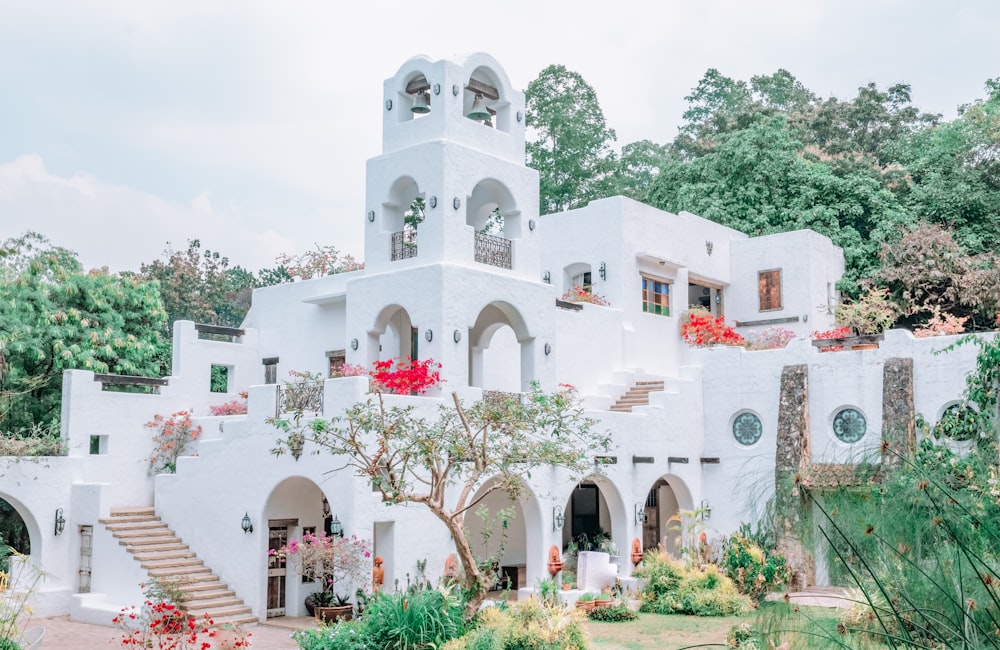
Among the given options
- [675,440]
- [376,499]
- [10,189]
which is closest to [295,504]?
[376,499]

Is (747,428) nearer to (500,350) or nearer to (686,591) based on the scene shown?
(686,591)

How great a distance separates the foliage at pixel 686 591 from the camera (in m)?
17.3

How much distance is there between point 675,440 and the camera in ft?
70.0

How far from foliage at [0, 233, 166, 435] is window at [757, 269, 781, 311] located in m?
15.4

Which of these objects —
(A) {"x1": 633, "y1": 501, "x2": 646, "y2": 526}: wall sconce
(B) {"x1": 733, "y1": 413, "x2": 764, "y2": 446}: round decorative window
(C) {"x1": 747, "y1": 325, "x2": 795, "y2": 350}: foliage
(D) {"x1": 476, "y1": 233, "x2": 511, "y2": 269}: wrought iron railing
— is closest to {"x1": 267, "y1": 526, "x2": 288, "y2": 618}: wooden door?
(D) {"x1": 476, "y1": 233, "x2": 511, "y2": 269}: wrought iron railing

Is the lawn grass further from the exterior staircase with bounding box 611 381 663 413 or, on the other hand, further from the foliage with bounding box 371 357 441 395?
the exterior staircase with bounding box 611 381 663 413

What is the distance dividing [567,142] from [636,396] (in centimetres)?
1694

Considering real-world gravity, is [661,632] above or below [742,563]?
below

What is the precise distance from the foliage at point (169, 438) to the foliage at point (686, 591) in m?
9.56

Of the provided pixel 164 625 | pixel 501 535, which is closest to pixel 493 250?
pixel 501 535

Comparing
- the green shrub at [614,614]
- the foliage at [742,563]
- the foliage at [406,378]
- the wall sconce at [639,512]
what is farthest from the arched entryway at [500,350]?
the foliage at [742,563]

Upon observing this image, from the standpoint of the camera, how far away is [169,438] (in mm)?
20812

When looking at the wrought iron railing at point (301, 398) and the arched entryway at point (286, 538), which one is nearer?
the wrought iron railing at point (301, 398)

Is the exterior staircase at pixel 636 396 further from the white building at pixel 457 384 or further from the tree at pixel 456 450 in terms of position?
the tree at pixel 456 450
